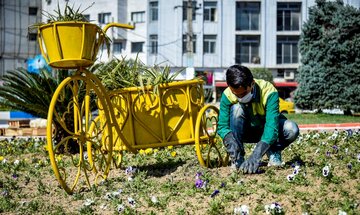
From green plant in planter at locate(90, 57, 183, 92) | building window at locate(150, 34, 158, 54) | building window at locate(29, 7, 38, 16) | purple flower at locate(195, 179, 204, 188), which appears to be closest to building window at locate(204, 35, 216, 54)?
building window at locate(150, 34, 158, 54)

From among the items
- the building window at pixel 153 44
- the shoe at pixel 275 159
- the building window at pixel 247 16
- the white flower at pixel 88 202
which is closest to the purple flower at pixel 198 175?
the shoe at pixel 275 159

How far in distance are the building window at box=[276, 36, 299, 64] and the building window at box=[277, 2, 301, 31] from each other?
748 millimetres

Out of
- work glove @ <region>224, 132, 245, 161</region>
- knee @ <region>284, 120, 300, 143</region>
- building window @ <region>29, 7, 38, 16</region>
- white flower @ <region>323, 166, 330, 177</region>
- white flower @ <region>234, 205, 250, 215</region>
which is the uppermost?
building window @ <region>29, 7, 38, 16</region>

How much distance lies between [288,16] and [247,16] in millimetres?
2855

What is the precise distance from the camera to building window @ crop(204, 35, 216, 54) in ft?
135

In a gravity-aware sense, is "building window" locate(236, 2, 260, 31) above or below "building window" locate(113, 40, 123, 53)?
above

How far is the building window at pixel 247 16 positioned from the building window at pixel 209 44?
1.88 m

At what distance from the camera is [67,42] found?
4645 mm

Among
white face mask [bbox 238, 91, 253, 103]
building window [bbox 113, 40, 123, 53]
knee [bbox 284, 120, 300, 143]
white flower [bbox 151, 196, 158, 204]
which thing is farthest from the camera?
building window [bbox 113, 40, 123, 53]

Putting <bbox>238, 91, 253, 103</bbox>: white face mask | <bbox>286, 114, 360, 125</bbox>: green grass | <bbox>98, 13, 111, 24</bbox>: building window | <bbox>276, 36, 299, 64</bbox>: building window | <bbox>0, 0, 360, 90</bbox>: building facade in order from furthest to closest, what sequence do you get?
<bbox>98, 13, 111, 24</bbox>: building window → <bbox>276, 36, 299, 64</bbox>: building window → <bbox>0, 0, 360, 90</bbox>: building facade → <bbox>286, 114, 360, 125</bbox>: green grass → <bbox>238, 91, 253, 103</bbox>: white face mask

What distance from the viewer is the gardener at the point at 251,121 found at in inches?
188

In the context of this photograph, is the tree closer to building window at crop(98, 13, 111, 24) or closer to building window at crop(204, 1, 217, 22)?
building window at crop(204, 1, 217, 22)

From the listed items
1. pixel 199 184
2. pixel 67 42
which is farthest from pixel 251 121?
pixel 67 42

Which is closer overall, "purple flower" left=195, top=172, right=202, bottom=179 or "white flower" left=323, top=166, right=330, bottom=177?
"white flower" left=323, top=166, right=330, bottom=177
